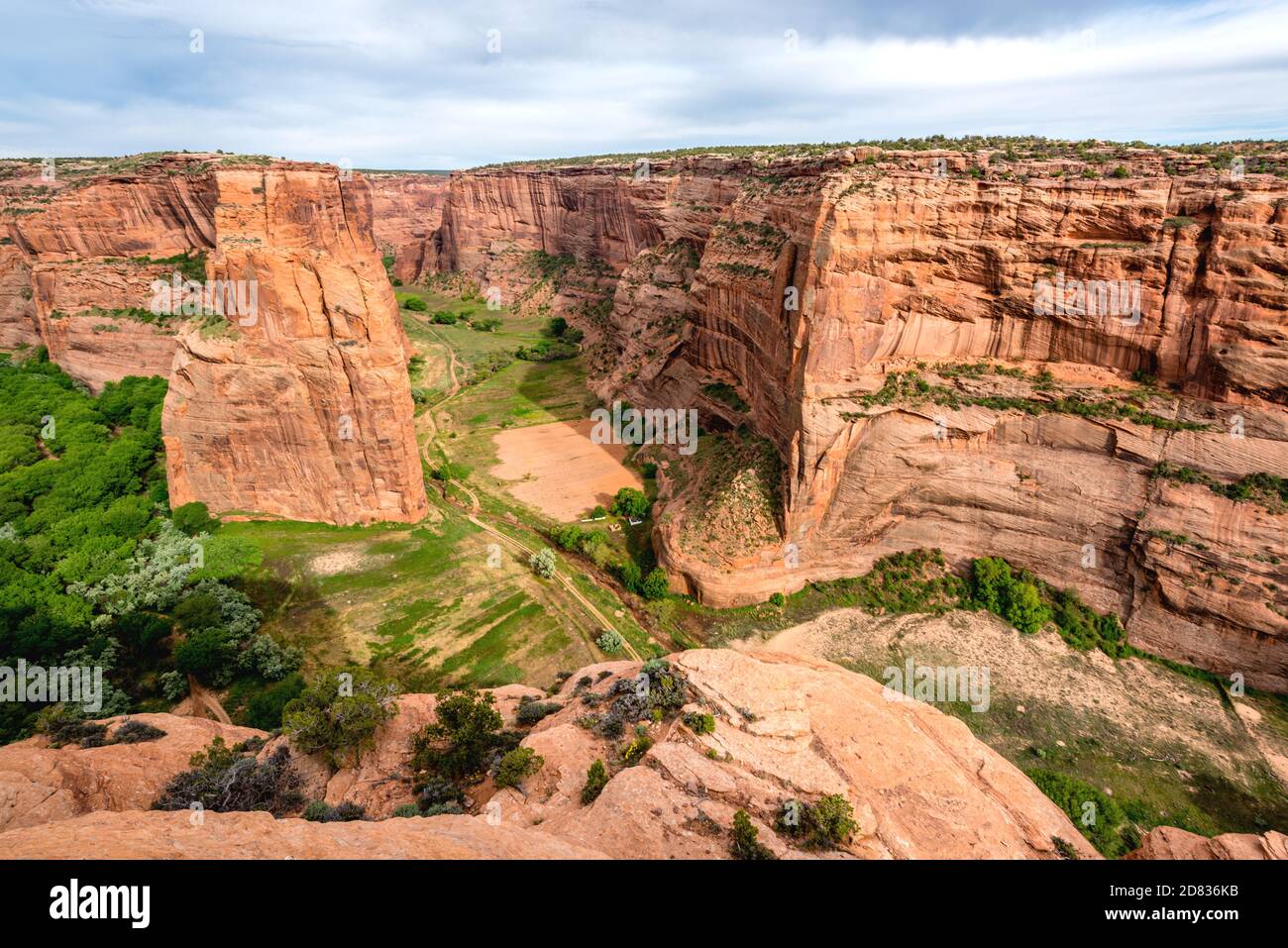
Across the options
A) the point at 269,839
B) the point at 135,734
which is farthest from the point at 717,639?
the point at 269,839

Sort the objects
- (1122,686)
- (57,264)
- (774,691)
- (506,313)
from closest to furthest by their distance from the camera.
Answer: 1. (774,691)
2. (1122,686)
3. (57,264)
4. (506,313)

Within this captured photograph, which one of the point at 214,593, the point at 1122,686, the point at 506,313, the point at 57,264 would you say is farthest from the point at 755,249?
the point at 506,313

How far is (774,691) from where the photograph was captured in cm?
1592

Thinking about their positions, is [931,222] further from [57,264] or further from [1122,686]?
[57,264]

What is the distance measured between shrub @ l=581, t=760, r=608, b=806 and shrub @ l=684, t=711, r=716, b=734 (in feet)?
8.05

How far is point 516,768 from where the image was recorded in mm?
14305

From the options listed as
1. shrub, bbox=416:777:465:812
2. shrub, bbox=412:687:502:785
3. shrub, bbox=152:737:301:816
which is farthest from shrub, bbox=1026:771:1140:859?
shrub, bbox=152:737:301:816

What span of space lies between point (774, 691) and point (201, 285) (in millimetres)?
46558

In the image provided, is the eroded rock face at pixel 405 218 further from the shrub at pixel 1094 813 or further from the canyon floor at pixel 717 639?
the shrub at pixel 1094 813

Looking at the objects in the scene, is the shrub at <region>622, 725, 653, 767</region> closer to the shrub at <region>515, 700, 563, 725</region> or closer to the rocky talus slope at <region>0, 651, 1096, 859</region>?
the rocky talus slope at <region>0, 651, 1096, 859</region>

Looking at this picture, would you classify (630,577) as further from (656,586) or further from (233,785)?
(233,785)

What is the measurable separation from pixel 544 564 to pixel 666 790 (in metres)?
22.2

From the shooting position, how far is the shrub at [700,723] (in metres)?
14.8
